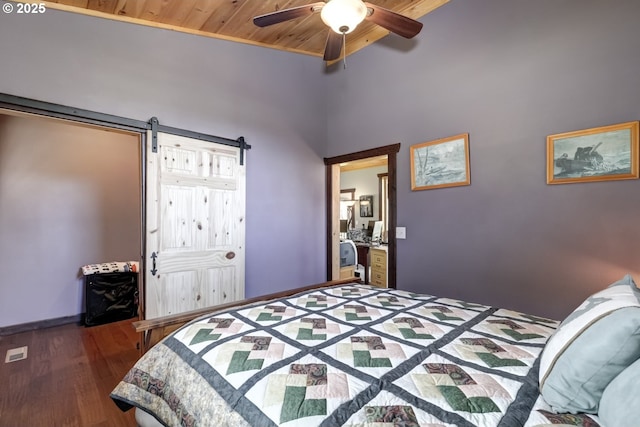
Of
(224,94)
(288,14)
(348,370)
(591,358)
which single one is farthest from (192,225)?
(591,358)

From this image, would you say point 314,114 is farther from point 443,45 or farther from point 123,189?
point 123,189

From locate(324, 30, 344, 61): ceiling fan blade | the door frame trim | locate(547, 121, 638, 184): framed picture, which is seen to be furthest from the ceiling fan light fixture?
locate(547, 121, 638, 184): framed picture

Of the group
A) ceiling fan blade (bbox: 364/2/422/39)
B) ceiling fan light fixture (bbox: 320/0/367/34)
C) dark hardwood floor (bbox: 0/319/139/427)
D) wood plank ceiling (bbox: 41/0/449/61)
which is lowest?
dark hardwood floor (bbox: 0/319/139/427)

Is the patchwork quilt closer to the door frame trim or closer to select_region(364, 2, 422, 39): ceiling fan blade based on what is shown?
the door frame trim

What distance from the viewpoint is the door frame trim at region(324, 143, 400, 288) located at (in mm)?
3115

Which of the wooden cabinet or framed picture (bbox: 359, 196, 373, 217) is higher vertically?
framed picture (bbox: 359, 196, 373, 217)

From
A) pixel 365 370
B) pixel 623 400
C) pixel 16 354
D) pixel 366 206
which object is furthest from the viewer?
pixel 366 206

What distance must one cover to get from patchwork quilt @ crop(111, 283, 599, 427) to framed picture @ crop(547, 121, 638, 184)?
44.1 inches

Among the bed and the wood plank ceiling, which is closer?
the bed

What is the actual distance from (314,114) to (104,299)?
3.52 metres

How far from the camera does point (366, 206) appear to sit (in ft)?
20.8

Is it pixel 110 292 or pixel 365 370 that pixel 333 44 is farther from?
pixel 110 292

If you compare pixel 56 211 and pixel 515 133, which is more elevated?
pixel 515 133

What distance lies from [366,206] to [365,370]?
539 cm
